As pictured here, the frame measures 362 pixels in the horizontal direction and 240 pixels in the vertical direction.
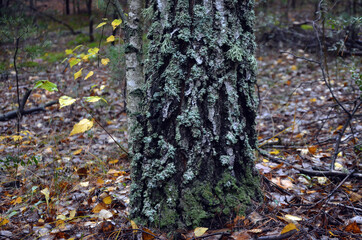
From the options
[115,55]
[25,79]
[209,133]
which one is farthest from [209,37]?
[25,79]

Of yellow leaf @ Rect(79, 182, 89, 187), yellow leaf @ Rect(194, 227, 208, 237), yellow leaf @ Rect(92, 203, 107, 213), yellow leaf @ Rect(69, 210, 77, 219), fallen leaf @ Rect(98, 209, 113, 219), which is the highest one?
yellow leaf @ Rect(194, 227, 208, 237)

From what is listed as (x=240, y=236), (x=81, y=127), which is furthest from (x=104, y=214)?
(x=240, y=236)

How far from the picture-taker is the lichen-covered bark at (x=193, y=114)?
1548mm

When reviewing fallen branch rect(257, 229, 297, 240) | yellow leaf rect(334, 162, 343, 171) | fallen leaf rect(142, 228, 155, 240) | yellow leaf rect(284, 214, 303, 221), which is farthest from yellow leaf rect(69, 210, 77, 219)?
yellow leaf rect(334, 162, 343, 171)

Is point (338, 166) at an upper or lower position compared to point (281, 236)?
lower

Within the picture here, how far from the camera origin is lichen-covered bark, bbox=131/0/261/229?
1.55 metres

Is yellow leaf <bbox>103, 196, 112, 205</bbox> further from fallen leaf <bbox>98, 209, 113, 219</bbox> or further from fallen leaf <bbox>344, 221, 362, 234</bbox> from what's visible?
fallen leaf <bbox>344, 221, 362, 234</bbox>

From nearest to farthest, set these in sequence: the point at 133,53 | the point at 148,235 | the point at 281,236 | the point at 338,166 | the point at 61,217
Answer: the point at 281,236, the point at 148,235, the point at 61,217, the point at 133,53, the point at 338,166

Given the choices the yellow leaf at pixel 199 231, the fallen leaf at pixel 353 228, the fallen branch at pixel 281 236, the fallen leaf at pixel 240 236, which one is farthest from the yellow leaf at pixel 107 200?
the fallen leaf at pixel 353 228

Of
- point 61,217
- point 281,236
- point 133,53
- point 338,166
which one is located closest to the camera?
point 281,236

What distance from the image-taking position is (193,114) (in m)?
1.55

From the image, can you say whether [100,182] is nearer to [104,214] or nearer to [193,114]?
[104,214]

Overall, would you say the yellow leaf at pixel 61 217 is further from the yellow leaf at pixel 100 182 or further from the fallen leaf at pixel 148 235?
the fallen leaf at pixel 148 235

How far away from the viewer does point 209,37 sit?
5.07 ft
